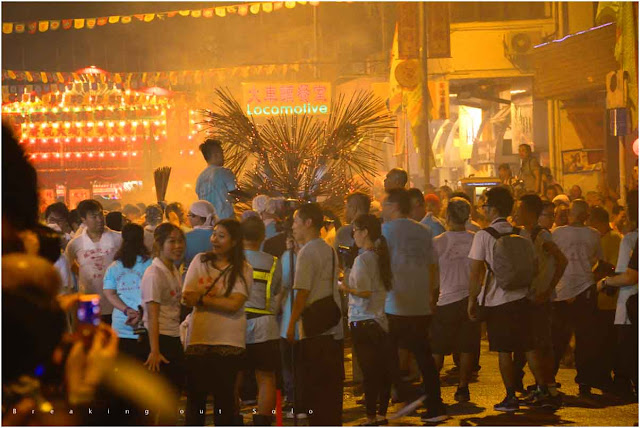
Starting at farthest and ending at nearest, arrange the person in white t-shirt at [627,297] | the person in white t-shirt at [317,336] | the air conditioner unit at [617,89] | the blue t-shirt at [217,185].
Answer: the air conditioner unit at [617,89]
the blue t-shirt at [217,185]
the person in white t-shirt at [627,297]
the person in white t-shirt at [317,336]

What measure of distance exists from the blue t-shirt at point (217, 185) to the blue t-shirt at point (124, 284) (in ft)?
7.49

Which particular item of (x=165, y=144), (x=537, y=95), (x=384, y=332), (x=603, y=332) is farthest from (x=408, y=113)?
(x=165, y=144)

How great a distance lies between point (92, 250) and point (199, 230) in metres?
0.88

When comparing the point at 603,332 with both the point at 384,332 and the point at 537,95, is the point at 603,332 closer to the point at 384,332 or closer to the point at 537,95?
the point at 384,332

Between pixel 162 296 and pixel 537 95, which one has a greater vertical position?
pixel 537 95

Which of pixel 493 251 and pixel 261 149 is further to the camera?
pixel 261 149

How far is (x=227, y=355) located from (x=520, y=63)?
25.0 m

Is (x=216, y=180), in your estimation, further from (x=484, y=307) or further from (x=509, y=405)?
(x=509, y=405)

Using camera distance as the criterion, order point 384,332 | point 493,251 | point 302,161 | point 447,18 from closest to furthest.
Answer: point 384,332, point 493,251, point 302,161, point 447,18

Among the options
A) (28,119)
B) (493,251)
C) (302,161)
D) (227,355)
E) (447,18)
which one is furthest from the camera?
(28,119)

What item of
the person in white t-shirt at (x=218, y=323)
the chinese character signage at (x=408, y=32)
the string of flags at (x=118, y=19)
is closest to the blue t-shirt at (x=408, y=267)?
the person in white t-shirt at (x=218, y=323)

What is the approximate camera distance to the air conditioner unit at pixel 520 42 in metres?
29.2

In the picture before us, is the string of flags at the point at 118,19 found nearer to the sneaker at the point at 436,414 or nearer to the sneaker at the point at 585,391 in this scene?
the sneaker at the point at 585,391

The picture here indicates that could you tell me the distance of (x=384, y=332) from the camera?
776 cm
